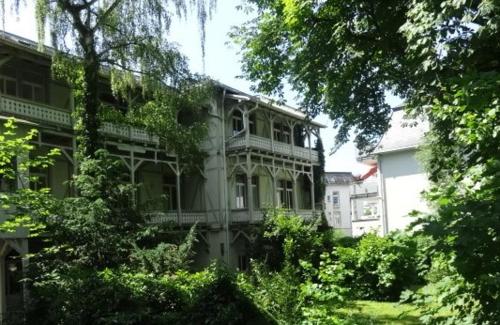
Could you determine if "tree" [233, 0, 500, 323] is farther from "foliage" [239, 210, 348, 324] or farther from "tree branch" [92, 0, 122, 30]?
"tree branch" [92, 0, 122, 30]

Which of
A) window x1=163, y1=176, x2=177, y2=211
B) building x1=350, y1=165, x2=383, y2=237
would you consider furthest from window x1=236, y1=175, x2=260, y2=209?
building x1=350, y1=165, x2=383, y2=237

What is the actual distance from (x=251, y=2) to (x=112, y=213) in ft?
24.2

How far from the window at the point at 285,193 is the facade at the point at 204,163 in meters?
0.07

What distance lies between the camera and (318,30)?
12.5 meters

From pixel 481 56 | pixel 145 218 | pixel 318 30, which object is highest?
pixel 318 30

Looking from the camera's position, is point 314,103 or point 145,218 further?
point 145,218

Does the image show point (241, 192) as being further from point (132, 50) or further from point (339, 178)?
point (339, 178)

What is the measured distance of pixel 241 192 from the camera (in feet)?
105

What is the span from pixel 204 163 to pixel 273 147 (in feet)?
14.1

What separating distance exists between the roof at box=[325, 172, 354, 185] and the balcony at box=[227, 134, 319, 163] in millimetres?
26336

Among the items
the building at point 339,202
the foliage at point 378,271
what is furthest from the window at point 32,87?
the building at point 339,202

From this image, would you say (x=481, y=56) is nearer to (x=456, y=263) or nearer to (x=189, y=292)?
(x=456, y=263)

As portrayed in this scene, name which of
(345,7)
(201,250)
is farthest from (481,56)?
(201,250)

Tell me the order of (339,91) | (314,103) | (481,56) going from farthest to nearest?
(314,103) < (339,91) < (481,56)
